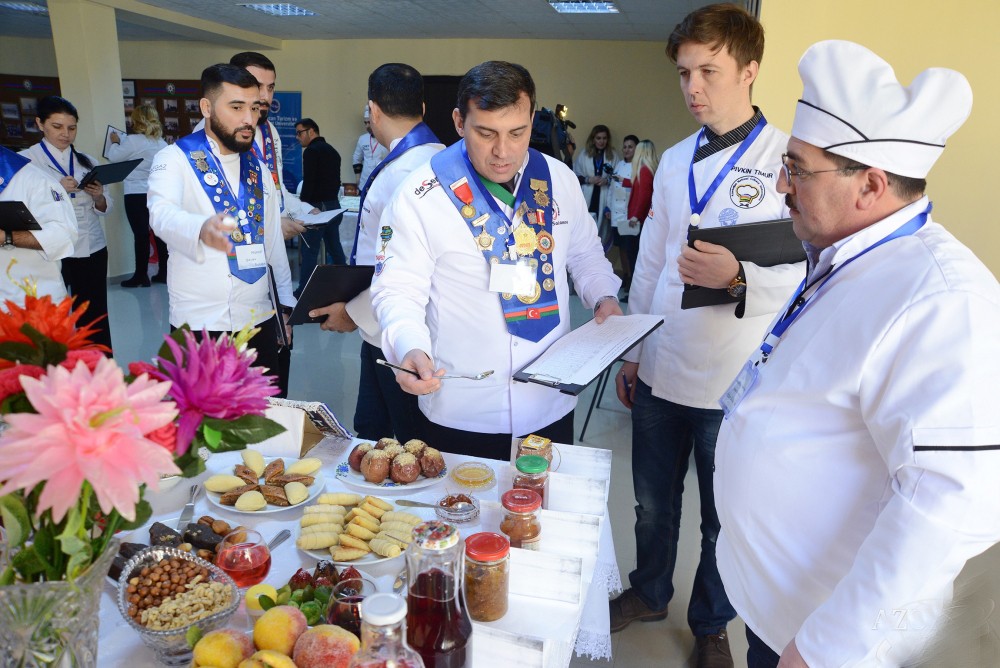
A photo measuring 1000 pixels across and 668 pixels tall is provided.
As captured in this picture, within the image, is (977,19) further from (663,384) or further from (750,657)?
(750,657)

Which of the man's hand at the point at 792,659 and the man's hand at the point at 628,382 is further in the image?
the man's hand at the point at 628,382

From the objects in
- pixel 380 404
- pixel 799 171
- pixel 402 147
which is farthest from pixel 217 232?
pixel 799 171

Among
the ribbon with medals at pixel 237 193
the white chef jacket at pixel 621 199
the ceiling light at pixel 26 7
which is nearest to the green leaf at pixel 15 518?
the ribbon with medals at pixel 237 193

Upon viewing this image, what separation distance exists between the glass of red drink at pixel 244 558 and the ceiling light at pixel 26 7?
33.8ft

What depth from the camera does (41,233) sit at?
2.88 m

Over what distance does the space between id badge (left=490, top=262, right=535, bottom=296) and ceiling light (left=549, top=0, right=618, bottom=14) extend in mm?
6503

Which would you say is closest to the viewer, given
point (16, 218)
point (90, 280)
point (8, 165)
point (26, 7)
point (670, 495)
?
point (670, 495)

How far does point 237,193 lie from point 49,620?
2196 mm

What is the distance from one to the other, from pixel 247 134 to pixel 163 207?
1.44 feet

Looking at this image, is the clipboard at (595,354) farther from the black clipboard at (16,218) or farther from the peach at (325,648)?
the black clipboard at (16,218)

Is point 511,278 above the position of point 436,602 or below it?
above

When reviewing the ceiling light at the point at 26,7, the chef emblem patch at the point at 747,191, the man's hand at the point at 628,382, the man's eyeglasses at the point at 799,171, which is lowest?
the man's hand at the point at 628,382

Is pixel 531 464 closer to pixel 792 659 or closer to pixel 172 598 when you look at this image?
pixel 792 659

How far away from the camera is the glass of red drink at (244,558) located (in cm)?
114
